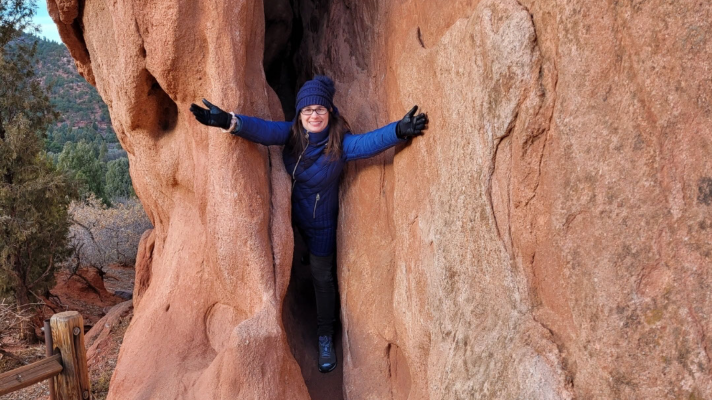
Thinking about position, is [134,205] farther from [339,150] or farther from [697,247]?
[697,247]

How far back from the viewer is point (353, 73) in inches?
166

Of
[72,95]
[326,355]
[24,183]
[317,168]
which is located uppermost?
[72,95]

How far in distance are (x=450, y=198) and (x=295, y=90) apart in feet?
9.87

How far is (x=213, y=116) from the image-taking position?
11.0 feet

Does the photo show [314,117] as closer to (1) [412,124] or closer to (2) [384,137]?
(2) [384,137]

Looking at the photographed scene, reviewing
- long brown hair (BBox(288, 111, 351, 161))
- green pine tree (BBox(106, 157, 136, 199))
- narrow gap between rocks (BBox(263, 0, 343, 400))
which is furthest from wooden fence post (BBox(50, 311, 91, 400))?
green pine tree (BBox(106, 157, 136, 199))

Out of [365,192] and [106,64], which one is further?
[106,64]

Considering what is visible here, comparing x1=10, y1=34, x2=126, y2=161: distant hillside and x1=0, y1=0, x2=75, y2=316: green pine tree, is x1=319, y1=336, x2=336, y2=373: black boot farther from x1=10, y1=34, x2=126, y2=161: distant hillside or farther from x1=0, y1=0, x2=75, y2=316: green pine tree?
x1=10, y1=34, x2=126, y2=161: distant hillside

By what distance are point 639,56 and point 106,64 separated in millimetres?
3934

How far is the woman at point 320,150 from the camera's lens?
342 centimetres

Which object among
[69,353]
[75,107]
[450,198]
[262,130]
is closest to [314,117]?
[262,130]

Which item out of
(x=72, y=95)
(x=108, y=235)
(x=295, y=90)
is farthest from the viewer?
(x=72, y=95)

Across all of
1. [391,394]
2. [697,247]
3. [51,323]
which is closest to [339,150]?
[391,394]

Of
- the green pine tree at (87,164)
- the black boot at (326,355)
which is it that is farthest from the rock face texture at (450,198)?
the green pine tree at (87,164)
